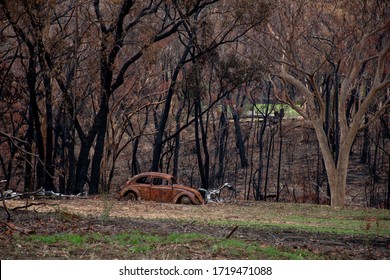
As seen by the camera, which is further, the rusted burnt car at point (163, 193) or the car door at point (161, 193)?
the car door at point (161, 193)

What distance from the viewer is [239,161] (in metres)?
53.2

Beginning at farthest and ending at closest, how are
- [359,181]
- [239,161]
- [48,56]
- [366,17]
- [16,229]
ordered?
[239,161] < [359,181] < [366,17] < [48,56] < [16,229]

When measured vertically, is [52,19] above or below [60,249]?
above

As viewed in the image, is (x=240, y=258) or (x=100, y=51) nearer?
(x=240, y=258)

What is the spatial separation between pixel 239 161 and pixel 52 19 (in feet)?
80.6

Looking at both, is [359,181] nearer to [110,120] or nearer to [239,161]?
[239,161]

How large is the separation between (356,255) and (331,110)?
28.3 meters

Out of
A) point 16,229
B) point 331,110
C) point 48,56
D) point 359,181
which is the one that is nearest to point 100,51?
point 48,56

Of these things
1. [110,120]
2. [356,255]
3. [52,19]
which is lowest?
[356,255]

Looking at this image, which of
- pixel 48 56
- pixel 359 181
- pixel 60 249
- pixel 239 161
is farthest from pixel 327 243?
pixel 239 161

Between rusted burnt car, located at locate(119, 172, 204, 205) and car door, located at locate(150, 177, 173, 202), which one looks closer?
rusted burnt car, located at locate(119, 172, 204, 205)

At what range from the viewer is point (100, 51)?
29188mm

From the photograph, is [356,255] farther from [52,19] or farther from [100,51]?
[52,19]

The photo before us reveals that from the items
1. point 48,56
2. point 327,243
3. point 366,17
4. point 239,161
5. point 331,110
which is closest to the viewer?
point 327,243
